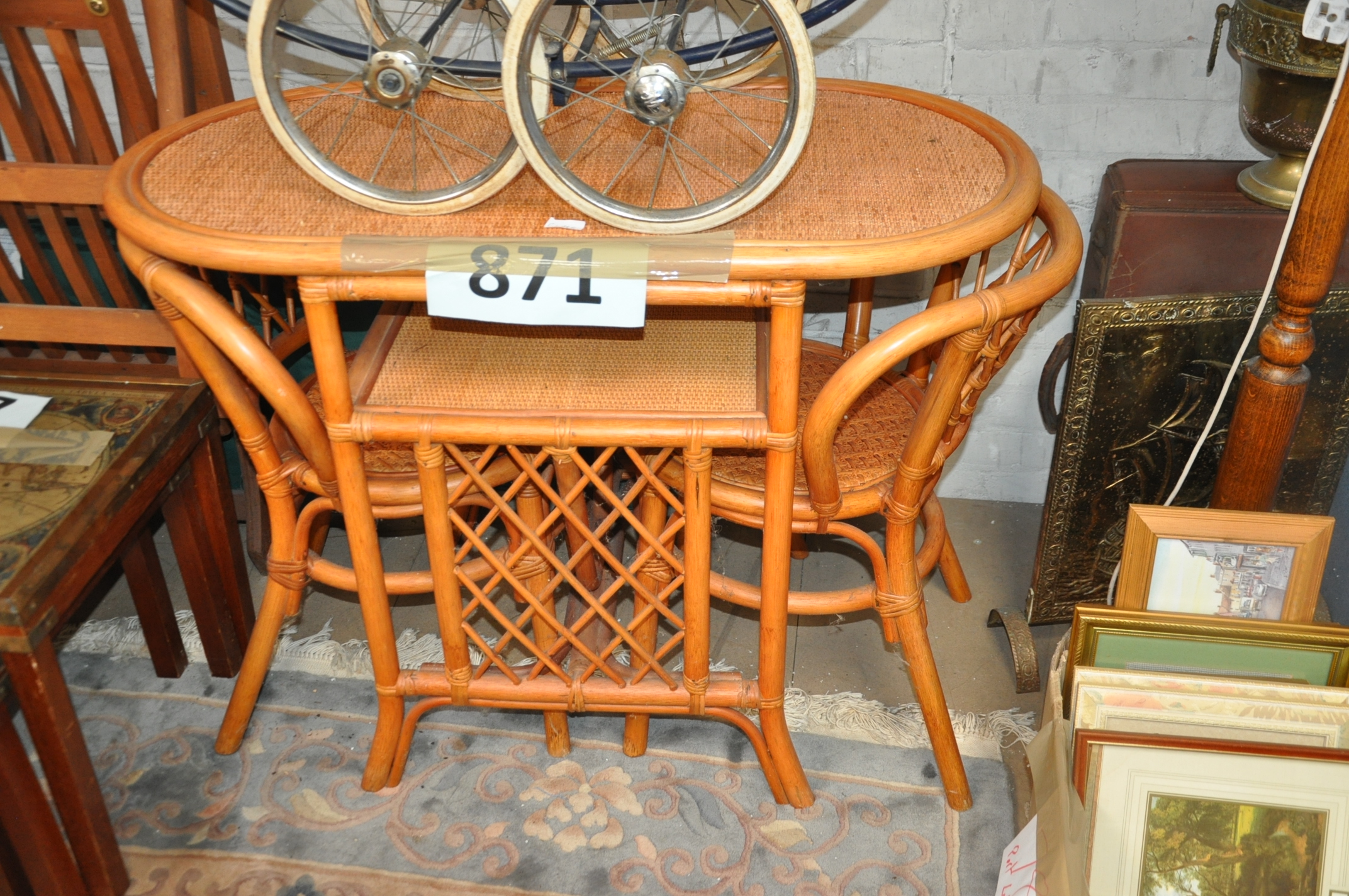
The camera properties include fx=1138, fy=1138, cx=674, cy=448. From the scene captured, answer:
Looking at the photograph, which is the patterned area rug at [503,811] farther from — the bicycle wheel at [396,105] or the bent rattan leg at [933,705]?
the bicycle wheel at [396,105]

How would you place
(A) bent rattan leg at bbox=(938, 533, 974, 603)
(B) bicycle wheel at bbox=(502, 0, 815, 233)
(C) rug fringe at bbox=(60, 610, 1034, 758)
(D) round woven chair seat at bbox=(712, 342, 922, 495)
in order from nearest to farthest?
(B) bicycle wheel at bbox=(502, 0, 815, 233)
(D) round woven chair seat at bbox=(712, 342, 922, 495)
(C) rug fringe at bbox=(60, 610, 1034, 758)
(A) bent rattan leg at bbox=(938, 533, 974, 603)

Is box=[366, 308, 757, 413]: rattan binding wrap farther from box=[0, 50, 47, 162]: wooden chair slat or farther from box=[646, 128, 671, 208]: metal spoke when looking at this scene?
box=[0, 50, 47, 162]: wooden chair slat

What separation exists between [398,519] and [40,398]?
0.67 meters

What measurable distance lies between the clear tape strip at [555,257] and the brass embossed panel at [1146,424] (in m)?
0.62

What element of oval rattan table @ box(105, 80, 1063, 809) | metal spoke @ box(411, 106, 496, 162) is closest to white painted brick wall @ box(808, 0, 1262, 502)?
oval rattan table @ box(105, 80, 1063, 809)

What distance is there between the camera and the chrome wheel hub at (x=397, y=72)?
1.10 metres

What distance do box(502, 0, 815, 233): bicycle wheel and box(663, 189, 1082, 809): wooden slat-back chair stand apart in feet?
0.75

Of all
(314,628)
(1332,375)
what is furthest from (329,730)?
(1332,375)

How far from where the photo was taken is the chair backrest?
56.6 inches

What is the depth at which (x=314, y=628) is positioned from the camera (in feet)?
5.84

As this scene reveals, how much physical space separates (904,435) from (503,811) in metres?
0.72

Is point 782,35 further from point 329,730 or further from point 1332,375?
point 329,730

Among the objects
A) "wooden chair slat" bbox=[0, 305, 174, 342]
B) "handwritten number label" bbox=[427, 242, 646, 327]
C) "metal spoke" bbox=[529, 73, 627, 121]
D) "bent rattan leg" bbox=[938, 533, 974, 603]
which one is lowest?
"bent rattan leg" bbox=[938, 533, 974, 603]

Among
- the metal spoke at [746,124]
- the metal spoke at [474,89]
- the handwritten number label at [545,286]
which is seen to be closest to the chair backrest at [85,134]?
the metal spoke at [474,89]
